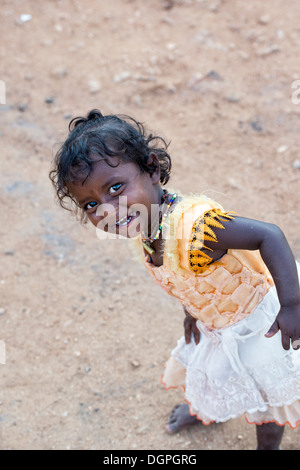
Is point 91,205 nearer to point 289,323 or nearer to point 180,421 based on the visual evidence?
point 289,323

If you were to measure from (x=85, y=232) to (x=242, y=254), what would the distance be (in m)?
1.75

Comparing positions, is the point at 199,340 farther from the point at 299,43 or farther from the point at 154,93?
the point at 299,43

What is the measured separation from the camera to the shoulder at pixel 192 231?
58.7 inches

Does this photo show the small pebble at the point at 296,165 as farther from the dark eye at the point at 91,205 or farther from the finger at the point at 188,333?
the dark eye at the point at 91,205

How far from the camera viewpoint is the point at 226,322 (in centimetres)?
176

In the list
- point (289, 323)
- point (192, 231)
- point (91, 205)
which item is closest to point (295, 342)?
point (289, 323)

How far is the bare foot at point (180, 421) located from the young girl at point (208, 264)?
350mm

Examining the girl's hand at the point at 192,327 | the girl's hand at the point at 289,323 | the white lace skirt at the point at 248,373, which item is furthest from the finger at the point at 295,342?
the girl's hand at the point at 192,327

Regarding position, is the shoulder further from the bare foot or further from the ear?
the bare foot

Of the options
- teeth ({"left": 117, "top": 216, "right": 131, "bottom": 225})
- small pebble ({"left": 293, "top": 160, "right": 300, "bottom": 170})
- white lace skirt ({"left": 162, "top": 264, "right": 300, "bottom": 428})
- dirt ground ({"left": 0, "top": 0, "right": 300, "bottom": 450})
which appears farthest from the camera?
small pebble ({"left": 293, "top": 160, "right": 300, "bottom": 170})

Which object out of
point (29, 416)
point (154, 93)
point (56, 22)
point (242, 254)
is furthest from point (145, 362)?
point (56, 22)

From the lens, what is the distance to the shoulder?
4.89 ft

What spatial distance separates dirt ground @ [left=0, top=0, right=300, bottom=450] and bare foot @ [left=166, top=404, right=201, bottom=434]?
0.04m

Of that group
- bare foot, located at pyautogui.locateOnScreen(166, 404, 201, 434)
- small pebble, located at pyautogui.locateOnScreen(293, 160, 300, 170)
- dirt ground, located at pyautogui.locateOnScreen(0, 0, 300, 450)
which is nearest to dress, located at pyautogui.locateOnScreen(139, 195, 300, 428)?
bare foot, located at pyautogui.locateOnScreen(166, 404, 201, 434)
